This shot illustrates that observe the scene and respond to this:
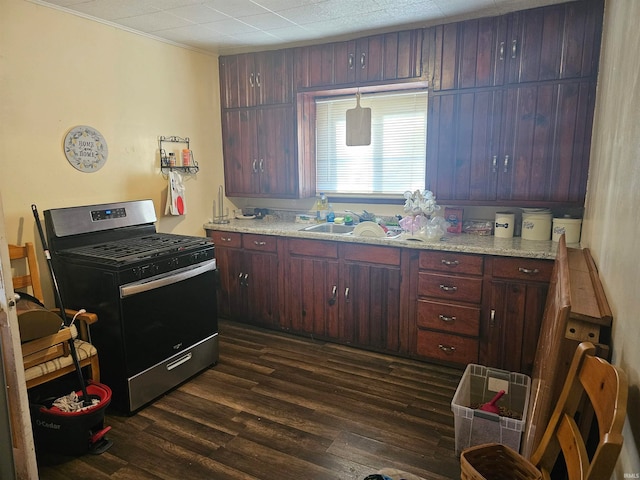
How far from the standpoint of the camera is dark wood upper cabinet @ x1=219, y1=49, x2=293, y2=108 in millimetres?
3588

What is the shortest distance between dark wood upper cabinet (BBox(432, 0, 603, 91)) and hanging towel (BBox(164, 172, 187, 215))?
7.03 feet

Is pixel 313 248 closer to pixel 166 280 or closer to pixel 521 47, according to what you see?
pixel 166 280

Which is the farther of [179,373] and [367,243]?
[367,243]

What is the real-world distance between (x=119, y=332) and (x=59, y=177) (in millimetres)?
1146

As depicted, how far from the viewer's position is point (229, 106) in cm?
391

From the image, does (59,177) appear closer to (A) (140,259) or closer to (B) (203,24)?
(A) (140,259)

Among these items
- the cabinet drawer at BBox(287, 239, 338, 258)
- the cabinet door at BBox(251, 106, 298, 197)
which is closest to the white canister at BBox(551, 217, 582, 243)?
the cabinet drawer at BBox(287, 239, 338, 258)

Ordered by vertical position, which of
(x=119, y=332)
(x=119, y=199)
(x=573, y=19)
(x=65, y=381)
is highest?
(x=573, y=19)

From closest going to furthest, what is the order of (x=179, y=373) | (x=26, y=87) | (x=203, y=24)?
(x=26, y=87), (x=179, y=373), (x=203, y=24)

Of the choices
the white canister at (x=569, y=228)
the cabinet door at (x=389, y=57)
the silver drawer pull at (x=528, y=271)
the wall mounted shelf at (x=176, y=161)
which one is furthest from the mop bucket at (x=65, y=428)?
the white canister at (x=569, y=228)

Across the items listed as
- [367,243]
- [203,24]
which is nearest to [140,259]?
[367,243]

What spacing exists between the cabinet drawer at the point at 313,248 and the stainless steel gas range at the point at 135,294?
741 millimetres

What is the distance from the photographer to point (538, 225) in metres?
2.89

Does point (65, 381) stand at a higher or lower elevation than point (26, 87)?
lower
